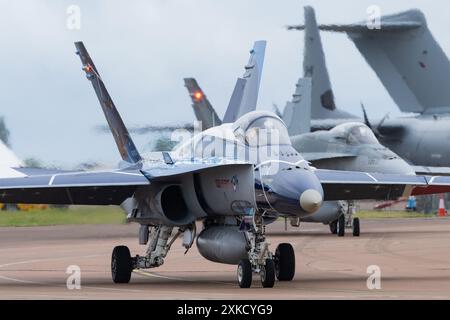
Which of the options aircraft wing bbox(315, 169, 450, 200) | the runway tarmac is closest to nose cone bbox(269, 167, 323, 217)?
the runway tarmac

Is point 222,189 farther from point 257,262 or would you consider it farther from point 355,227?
point 355,227

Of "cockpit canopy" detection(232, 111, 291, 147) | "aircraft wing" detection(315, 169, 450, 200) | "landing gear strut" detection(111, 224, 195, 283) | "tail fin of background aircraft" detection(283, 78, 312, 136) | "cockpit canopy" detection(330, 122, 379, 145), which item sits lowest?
"landing gear strut" detection(111, 224, 195, 283)

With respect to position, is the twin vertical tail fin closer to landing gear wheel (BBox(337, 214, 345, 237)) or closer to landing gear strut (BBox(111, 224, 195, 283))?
landing gear strut (BBox(111, 224, 195, 283))

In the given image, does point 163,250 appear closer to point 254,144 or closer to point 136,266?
point 136,266

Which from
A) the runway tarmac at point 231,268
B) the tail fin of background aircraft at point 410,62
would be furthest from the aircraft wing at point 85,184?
the tail fin of background aircraft at point 410,62

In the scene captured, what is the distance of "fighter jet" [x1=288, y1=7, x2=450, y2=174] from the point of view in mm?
44781

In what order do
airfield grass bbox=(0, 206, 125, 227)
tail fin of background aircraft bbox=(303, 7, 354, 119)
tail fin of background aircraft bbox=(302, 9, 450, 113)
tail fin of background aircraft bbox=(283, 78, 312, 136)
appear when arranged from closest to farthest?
1. airfield grass bbox=(0, 206, 125, 227)
2. tail fin of background aircraft bbox=(283, 78, 312, 136)
3. tail fin of background aircraft bbox=(302, 9, 450, 113)
4. tail fin of background aircraft bbox=(303, 7, 354, 119)

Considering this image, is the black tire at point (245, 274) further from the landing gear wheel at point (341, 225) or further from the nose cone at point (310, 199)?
the landing gear wheel at point (341, 225)

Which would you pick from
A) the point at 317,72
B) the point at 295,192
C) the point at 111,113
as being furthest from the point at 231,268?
the point at 317,72

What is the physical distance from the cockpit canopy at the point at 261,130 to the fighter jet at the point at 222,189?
13 mm

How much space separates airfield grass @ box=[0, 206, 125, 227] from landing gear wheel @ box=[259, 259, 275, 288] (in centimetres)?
782

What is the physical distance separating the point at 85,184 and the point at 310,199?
3.37 metres

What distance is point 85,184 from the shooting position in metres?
16.3
